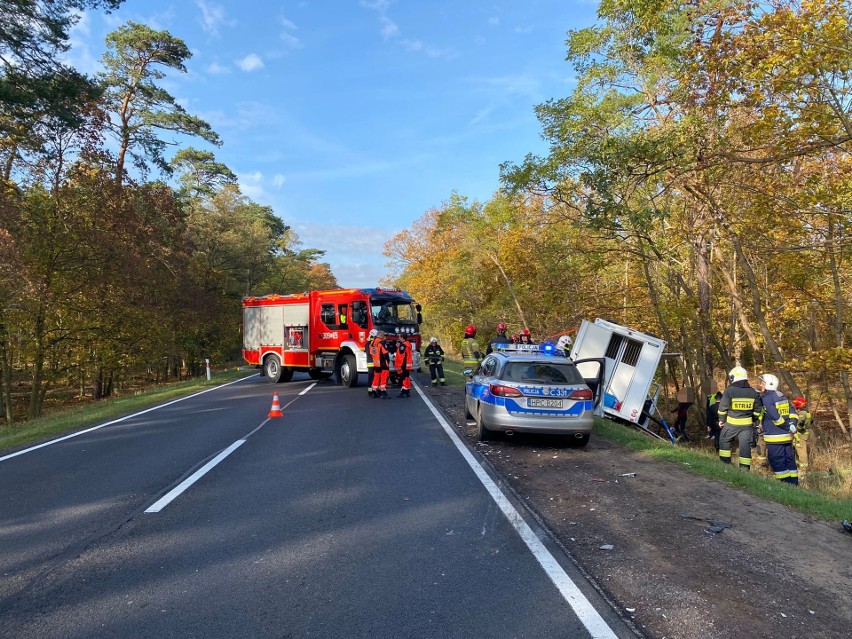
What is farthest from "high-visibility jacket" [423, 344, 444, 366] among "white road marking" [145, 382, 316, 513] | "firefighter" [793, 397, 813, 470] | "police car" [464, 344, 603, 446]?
"firefighter" [793, 397, 813, 470]

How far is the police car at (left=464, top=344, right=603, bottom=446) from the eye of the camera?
8.48 metres

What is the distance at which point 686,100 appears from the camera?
12641mm

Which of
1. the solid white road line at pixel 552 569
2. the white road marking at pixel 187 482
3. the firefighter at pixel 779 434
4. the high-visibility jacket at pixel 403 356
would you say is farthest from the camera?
the high-visibility jacket at pixel 403 356

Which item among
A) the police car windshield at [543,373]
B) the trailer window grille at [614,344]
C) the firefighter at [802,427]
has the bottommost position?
the firefighter at [802,427]

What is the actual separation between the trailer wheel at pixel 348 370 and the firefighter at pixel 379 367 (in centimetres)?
309

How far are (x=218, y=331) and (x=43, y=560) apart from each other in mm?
36960

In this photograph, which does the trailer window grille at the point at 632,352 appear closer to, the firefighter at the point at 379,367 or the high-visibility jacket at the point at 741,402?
the high-visibility jacket at the point at 741,402

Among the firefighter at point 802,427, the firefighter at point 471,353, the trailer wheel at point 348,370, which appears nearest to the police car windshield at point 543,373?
the firefighter at point 802,427

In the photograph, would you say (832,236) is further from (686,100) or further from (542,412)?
(542,412)

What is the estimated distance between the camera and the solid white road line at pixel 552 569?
3.37 metres

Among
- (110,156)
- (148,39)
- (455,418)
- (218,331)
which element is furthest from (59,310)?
(455,418)

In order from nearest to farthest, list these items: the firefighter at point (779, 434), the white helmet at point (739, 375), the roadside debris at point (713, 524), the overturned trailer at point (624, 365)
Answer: the roadside debris at point (713, 524) → the firefighter at point (779, 434) → the white helmet at point (739, 375) → the overturned trailer at point (624, 365)

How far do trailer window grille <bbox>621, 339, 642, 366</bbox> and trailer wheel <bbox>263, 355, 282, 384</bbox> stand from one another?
41.4 feet

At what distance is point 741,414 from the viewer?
908 centimetres
